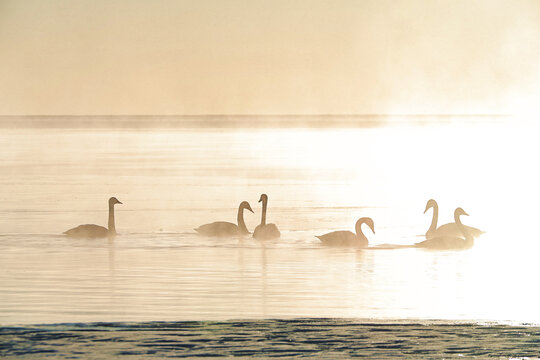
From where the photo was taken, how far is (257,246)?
477 inches

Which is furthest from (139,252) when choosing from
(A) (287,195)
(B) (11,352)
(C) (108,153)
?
(C) (108,153)

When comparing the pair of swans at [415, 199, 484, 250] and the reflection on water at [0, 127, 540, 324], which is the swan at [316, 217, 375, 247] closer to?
the reflection on water at [0, 127, 540, 324]

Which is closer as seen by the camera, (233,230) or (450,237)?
(450,237)

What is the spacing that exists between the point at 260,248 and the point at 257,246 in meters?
0.19

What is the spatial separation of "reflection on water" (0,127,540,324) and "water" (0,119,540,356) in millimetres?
23

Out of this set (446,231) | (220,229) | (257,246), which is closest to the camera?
(257,246)

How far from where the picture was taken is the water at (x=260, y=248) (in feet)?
26.3

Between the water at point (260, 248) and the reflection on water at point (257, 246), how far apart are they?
0.9 inches

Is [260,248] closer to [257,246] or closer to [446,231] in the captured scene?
[257,246]

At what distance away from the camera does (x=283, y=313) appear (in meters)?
7.65

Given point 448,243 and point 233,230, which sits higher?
point 233,230

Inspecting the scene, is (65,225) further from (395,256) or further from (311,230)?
(395,256)

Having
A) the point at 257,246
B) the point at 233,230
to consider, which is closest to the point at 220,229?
the point at 233,230

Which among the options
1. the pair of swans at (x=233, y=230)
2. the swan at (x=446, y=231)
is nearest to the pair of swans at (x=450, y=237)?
the swan at (x=446, y=231)
